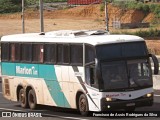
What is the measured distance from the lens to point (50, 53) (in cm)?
2039

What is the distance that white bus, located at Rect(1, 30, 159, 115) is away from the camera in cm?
1775

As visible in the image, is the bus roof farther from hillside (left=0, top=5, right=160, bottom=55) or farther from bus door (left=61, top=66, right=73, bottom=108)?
hillside (left=0, top=5, right=160, bottom=55)

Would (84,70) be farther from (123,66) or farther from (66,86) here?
(66,86)

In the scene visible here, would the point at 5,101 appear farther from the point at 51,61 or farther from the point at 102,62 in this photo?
the point at 102,62

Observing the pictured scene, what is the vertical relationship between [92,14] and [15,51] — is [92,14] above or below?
below

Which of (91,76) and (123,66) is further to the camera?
(91,76)

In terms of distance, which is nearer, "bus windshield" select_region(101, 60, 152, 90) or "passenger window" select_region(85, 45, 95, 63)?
"bus windshield" select_region(101, 60, 152, 90)

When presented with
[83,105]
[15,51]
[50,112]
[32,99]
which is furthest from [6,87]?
Answer: [83,105]

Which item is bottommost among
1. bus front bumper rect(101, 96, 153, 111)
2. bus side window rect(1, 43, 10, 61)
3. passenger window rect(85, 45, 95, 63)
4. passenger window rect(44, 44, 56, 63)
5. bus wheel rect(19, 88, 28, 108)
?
bus wheel rect(19, 88, 28, 108)

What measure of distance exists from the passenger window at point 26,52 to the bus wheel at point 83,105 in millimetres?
3479

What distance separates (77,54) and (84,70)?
0.75m

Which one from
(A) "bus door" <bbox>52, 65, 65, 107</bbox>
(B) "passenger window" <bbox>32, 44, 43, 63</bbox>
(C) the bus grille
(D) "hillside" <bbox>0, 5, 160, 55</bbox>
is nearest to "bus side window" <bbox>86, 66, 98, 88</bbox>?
(A) "bus door" <bbox>52, 65, 65, 107</bbox>

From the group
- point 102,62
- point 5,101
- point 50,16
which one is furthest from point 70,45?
point 50,16

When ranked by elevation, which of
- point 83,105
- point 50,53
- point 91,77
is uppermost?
point 50,53
